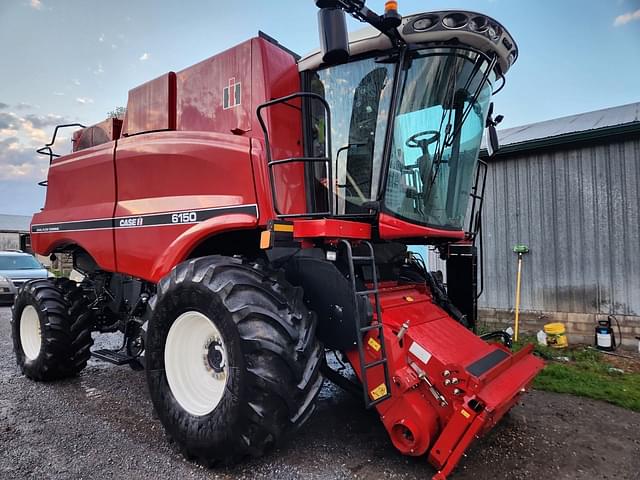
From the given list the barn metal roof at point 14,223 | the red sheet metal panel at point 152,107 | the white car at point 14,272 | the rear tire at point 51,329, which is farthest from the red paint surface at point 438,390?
the barn metal roof at point 14,223

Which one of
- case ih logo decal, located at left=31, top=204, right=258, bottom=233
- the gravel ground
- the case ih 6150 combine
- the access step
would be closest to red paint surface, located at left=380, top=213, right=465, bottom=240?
the case ih 6150 combine

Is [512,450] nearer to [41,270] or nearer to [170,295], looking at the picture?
[170,295]

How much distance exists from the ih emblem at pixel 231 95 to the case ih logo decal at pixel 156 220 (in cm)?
86

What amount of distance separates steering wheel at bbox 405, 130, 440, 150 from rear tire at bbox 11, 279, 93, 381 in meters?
3.77

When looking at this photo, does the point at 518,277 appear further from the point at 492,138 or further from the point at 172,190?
the point at 172,190

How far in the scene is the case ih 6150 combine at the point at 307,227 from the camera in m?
2.56

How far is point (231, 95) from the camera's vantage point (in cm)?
354

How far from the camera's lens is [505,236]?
23.9ft

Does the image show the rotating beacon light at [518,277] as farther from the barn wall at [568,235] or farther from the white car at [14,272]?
the white car at [14,272]

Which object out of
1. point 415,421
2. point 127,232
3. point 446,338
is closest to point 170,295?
point 127,232

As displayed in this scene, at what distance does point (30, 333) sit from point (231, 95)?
365 cm

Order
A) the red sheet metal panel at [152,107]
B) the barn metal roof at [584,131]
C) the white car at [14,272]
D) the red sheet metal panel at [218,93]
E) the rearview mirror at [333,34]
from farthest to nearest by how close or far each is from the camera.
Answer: the white car at [14,272] < the barn metal roof at [584,131] < the red sheet metal panel at [152,107] < the red sheet metal panel at [218,93] < the rearview mirror at [333,34]

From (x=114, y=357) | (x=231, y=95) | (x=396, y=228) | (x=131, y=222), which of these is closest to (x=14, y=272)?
(x=114, y=357)

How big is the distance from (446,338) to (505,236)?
4.69 meters
